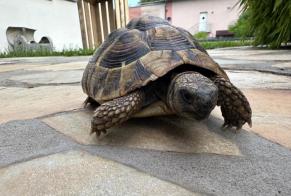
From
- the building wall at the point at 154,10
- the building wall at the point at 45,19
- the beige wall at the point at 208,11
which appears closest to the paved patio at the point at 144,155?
the building wall at the point at 45,19

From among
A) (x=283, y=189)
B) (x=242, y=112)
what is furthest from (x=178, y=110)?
(x=283, y=189)

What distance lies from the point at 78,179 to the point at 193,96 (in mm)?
474

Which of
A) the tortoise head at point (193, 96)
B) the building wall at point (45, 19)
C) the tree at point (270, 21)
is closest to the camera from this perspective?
the tortoise head at point (193, 96)

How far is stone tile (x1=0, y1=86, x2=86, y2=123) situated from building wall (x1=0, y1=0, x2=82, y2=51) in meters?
6.51

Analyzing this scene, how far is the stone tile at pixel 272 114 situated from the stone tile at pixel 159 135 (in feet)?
0.63

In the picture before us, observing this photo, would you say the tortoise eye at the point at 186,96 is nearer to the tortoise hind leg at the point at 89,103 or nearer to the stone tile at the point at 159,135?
the stone tile at the point at 159,135

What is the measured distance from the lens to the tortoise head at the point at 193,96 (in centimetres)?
114

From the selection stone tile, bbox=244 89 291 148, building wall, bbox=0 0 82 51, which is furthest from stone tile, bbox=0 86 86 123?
building wall, bbox=0 0 82 51

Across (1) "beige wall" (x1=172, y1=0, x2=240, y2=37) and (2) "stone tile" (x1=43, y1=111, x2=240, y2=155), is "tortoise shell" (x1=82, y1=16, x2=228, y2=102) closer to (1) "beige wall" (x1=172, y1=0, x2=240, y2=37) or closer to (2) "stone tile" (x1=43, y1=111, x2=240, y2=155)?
(2) "stone tile" (x1=43, y1=111, x2=240, y2=155)

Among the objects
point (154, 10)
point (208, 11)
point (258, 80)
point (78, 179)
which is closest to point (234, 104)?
point (78, 179)

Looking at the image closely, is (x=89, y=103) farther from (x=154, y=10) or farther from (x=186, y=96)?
(x=154, y=10)

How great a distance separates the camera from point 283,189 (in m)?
0.93

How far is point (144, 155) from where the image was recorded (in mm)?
1153

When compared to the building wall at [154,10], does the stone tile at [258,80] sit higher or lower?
higher
